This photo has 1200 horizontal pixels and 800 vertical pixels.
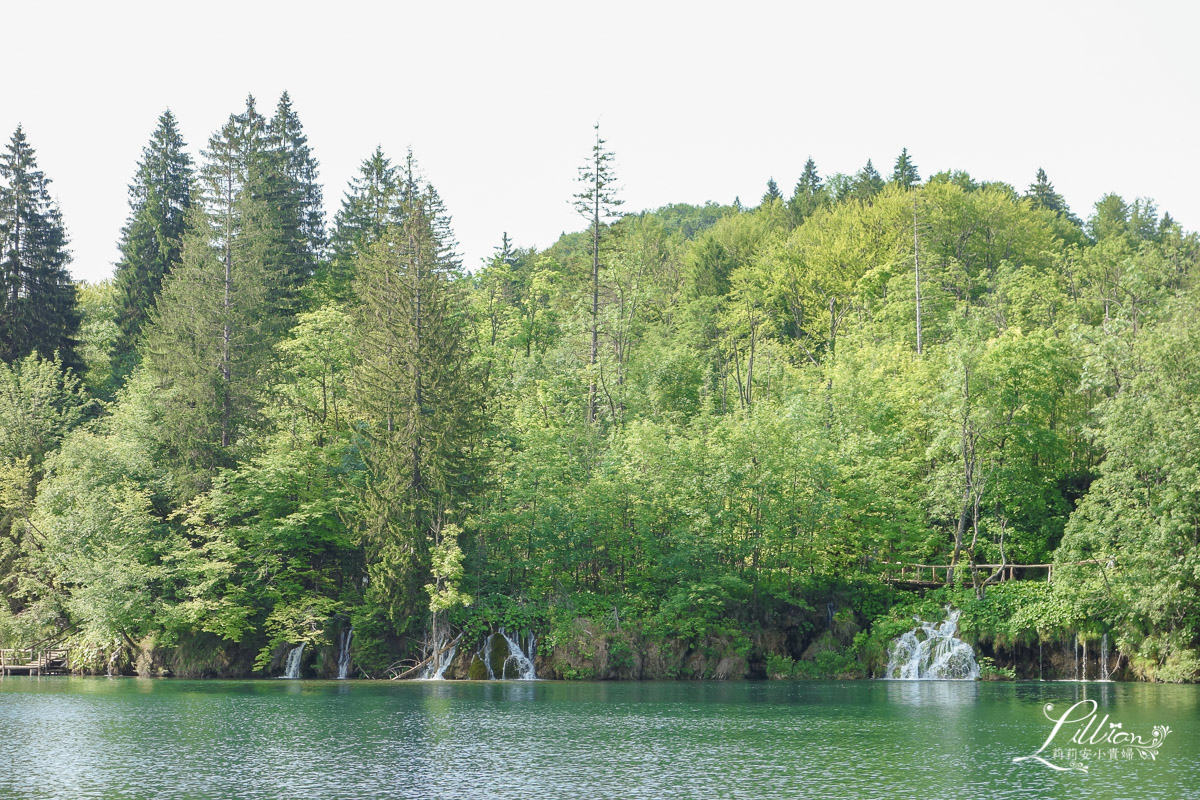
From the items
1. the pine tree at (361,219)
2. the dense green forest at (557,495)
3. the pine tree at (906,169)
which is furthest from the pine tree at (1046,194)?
the pine tree at (361,219)

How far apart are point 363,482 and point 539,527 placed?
8135 millimetres

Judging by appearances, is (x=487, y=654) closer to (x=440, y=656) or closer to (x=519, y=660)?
(x=519, y=660)

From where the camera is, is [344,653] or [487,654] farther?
[344,653]

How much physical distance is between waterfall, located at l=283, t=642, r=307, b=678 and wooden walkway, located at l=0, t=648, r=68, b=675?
1084 cm

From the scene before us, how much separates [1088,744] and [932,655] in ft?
64.9

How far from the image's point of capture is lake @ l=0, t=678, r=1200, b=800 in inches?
798

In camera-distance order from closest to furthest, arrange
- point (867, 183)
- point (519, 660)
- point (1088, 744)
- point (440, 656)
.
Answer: point (1088, 744) < point (440, 656) < point (519, 660) < point (867, 183)

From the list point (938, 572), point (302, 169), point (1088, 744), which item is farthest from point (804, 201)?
point (1088, 744)

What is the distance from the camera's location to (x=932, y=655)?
45062mm

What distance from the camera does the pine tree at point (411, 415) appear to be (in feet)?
150

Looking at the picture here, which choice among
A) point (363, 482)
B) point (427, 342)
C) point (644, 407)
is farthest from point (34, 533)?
point (644, 407)

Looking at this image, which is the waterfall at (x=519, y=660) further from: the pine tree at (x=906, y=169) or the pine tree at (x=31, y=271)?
the pine tree at (x=906, y=169)

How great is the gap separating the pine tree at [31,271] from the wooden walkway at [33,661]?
22283 millimetres

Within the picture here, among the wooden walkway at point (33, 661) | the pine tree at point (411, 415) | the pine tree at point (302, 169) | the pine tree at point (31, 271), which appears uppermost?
the pine tree at point (302, 169)
